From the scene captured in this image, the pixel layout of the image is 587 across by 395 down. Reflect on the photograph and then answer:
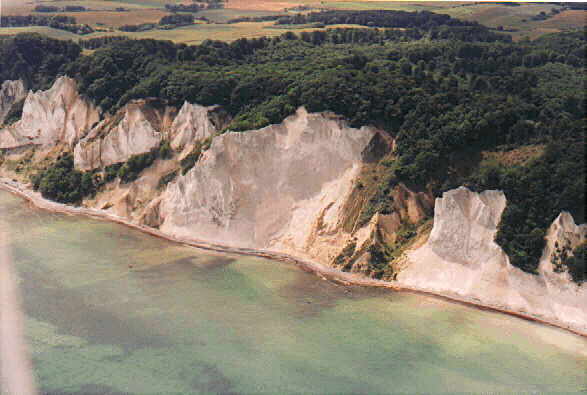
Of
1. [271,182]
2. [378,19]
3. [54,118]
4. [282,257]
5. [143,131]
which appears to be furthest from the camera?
[378,19]

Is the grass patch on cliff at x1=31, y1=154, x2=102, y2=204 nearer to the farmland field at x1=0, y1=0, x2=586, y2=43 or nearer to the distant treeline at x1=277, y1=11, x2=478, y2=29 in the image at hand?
the farmland field at x1=0, y1=0, x2=586, y2=43

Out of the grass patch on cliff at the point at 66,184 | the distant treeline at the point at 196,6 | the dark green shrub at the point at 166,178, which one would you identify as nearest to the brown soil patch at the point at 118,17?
the distant treeline at the point at 196,6

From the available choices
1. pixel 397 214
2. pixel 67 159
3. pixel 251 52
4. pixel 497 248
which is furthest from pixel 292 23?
pixel 497 248

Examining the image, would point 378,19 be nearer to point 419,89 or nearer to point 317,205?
point 419,89

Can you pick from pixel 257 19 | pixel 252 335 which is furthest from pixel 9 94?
pixel 252 335

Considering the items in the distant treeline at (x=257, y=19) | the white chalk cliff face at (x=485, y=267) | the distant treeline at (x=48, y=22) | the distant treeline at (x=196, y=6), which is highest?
the distant treeline at (x=196, y=6)

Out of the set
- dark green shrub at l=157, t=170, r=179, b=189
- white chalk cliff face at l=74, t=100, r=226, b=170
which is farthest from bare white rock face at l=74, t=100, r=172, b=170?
dark green shrub at l=157, t=170, r=179, b=189

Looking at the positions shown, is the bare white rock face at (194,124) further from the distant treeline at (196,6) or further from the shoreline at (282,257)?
the distant treeline at (196,6)
